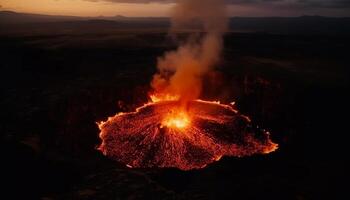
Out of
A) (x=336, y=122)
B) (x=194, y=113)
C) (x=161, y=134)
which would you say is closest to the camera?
(x=161, y=134)

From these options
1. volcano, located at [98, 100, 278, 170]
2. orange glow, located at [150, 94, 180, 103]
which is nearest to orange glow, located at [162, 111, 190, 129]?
volcano, located at [98, 100, 278, 170]

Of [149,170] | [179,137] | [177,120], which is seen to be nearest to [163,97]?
[177,120]

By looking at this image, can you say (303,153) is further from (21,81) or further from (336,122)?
(21,81)

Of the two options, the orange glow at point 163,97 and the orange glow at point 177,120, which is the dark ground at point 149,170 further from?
the orange glow at point 177,120

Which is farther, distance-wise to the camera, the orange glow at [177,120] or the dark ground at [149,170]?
the orange glow at [177,120]

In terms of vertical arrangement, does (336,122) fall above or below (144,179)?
above

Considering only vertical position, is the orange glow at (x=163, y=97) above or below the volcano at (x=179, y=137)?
above

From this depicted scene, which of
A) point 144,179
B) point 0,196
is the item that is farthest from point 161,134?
point 0,196

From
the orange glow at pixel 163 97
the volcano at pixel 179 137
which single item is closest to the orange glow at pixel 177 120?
the volcano at pixel 179 137
